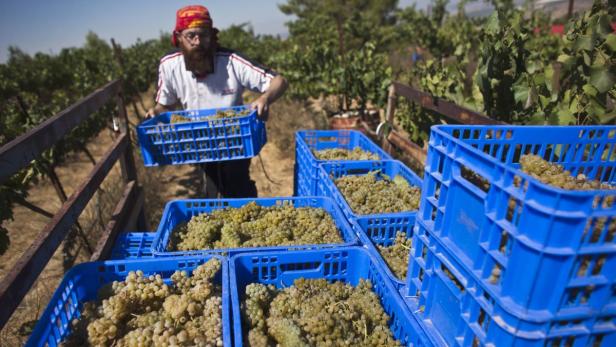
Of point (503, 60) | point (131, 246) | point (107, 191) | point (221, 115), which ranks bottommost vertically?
point (107, 191)

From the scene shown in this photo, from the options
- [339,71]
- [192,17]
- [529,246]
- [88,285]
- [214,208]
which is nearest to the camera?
[529,246]

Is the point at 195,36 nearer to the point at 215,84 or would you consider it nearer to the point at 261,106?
the point at 215,84

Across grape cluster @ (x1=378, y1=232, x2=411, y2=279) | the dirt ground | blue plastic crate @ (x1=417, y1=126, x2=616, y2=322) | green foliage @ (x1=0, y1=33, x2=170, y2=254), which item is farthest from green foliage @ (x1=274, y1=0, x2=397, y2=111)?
blue plastic crate @ (x1=417, y1=126, x2=616, y2=322)

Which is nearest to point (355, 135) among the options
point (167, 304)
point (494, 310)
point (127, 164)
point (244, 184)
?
point (244, 184)

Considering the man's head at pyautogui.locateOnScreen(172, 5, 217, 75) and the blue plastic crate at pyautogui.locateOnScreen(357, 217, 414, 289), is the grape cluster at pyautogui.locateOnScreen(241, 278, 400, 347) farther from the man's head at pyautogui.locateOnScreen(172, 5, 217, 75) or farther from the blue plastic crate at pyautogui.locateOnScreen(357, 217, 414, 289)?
the man's head at pyautogui.locateOnScreen(172, 5, 217, 75)

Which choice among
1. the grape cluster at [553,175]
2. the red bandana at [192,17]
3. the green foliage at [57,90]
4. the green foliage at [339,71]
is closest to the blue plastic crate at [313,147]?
the red bandana at [192,17]

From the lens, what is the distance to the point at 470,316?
4.00 ft

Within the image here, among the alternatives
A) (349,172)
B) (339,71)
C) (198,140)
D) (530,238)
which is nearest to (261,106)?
(198,140)

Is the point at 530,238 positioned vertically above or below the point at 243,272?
above

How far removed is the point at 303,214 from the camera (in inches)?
106

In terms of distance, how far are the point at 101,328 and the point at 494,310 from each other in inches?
59.0

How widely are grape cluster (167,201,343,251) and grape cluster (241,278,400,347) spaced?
450 mm

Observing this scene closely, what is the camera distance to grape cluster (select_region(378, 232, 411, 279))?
2236 millimetres

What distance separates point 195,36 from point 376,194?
7.11 feet
